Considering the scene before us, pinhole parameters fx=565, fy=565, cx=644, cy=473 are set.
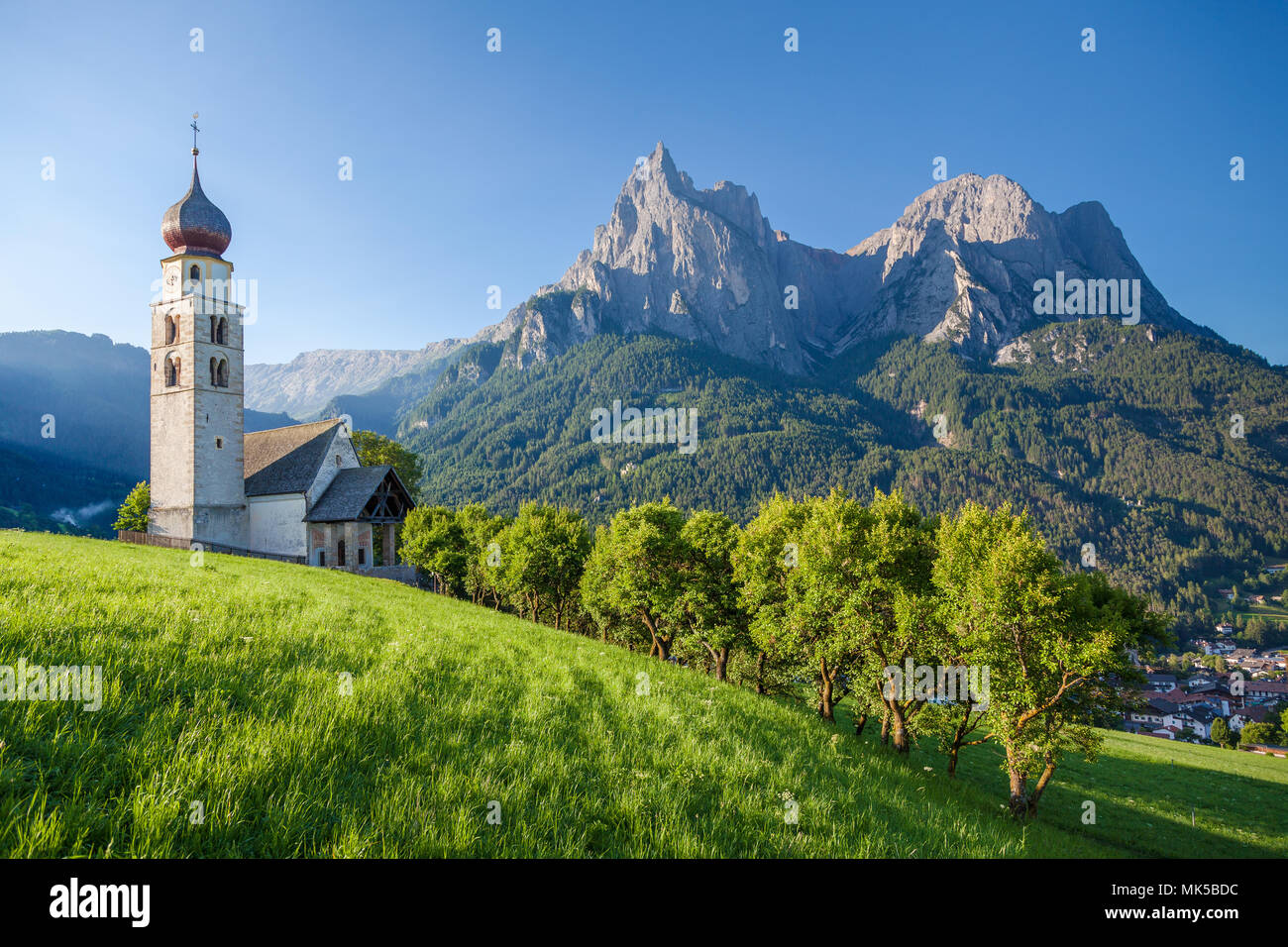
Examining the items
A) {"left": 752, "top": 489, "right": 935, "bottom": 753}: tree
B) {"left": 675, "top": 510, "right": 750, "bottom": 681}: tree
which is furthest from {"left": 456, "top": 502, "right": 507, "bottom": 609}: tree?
{"left": 752, "top": 489, "right": 935, "bottom": 753}: tree

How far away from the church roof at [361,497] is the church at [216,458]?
0.11 meters

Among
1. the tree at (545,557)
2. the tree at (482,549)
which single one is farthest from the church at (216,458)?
the tree at (545,557)

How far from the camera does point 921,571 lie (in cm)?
2714

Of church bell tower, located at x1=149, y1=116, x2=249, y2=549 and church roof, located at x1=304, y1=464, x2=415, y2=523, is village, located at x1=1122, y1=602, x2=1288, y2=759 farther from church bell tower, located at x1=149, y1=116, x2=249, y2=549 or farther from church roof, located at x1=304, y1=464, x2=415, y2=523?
church bell tower, located at x1=149, y1=116, x2=249, y2=549

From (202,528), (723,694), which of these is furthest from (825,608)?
(202,528)

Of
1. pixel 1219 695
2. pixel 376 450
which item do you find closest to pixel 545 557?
pixel 376 450

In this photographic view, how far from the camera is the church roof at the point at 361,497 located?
46.1 metres

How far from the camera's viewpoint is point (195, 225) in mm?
44312

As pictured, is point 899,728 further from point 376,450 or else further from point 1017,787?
point 376,450

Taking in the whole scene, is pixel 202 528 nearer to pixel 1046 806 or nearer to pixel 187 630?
pixel 187 630

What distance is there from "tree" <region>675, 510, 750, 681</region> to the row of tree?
9cm

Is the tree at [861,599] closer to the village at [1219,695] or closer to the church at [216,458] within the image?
the church at [216,458]

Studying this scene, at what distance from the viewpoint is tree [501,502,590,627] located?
47469mm
